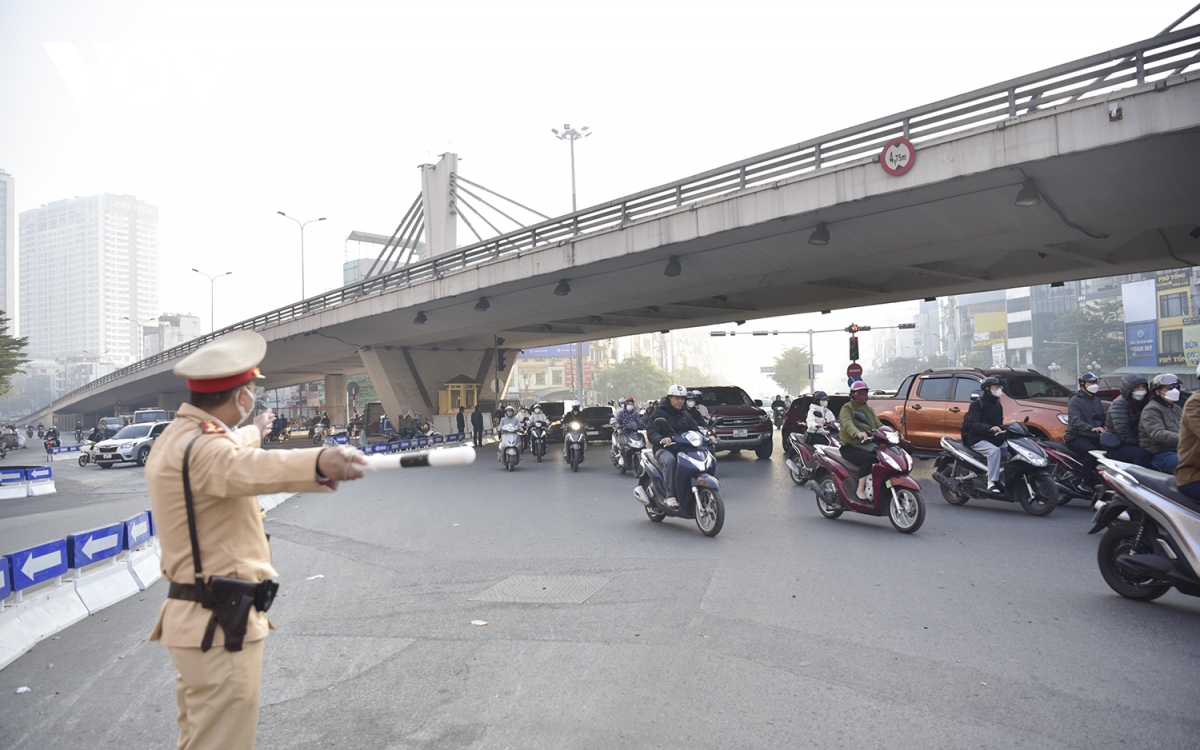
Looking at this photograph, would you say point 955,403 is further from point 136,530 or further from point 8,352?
point 8,352

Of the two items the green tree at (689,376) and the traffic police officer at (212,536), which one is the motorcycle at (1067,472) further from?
the green tree at (689,376)

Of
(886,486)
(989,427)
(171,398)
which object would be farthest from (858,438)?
(171,398)

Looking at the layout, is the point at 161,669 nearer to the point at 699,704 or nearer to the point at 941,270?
the point at 699,704

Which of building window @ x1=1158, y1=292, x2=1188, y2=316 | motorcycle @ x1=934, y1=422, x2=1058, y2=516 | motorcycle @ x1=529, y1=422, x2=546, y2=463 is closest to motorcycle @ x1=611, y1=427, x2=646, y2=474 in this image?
motorcycle @ x1=529, y1=422, x2=546, y2=463

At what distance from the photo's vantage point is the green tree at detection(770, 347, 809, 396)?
93688mm

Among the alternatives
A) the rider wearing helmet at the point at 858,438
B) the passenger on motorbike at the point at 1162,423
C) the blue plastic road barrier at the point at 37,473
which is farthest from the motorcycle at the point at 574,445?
the blue plastic road barrier at the point at 37,473

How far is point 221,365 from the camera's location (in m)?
2.54

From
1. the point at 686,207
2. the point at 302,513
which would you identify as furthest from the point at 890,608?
the point at 686,207

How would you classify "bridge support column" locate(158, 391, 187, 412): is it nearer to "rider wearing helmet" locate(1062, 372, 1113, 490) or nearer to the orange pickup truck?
the orange pickup truck

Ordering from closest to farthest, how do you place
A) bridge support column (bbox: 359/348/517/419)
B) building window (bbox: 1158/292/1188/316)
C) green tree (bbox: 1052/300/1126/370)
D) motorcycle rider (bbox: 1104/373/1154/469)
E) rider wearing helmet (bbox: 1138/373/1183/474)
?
rider wearing helmet (bbox: 1138/373/1183/474)
motorcycle rider (bbox: 1104/373/1154/469)
bridge support column (bbox: 359/348/517/419)
building window (bbox: 1158/292/1188/316)
green tree (bbox: 1052/300/1126/370)

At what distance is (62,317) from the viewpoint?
198 metres

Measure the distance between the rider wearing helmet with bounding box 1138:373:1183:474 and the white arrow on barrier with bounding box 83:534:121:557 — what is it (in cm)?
995

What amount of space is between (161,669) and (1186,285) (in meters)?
59.8

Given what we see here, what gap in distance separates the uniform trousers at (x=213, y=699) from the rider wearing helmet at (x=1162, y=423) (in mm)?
8026
